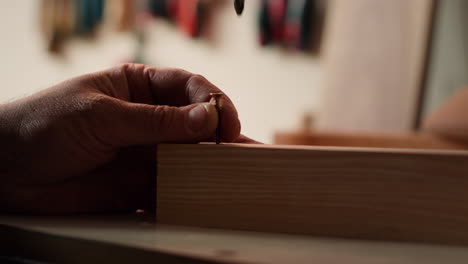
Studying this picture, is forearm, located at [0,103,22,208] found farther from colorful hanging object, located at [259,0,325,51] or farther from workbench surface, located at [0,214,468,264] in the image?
colorful hanging object, located at [259,0,325,51]

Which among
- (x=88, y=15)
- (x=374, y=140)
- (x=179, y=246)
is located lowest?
(x=374, y=140)

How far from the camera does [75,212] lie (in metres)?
0.81

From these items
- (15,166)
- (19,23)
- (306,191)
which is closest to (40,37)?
(19,23)

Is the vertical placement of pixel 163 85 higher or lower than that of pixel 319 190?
higher

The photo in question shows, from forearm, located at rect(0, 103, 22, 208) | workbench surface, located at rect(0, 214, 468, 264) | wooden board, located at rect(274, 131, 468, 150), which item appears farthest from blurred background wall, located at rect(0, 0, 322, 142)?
workbench surface, located at rect(0, 214, 468, 264)

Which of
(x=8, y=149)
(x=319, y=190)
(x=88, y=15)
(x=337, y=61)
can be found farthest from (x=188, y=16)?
(x=319, y=190)

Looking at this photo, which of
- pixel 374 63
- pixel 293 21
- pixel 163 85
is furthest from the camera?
pixel 293 21

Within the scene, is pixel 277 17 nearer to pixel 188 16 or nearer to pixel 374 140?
pixel 188 16

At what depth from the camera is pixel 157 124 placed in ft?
2.39

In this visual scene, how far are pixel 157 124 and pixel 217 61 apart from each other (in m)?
2.32

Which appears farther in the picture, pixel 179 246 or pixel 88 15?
pixel 88 15

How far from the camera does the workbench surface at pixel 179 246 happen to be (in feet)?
1.76

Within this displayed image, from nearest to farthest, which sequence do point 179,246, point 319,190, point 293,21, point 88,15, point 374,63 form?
1. point 179,246
2. point 319,190
3. point 374,63
4. point 293,21
5. point 88,15

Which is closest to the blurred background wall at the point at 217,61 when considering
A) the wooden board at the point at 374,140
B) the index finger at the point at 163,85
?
the wooden board at the point at 374,140
